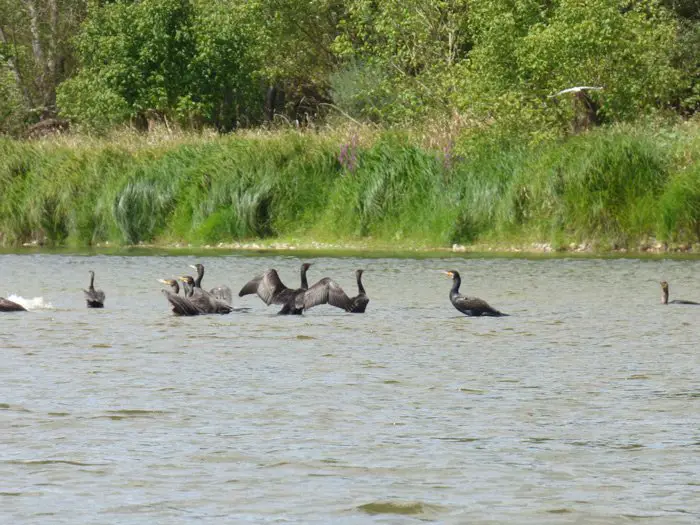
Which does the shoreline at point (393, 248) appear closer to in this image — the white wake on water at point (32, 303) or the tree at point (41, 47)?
the white wake on water at point (32, 303)

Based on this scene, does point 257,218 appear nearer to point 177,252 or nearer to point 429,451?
point 177,252

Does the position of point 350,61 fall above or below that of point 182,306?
above

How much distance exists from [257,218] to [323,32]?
2007cm

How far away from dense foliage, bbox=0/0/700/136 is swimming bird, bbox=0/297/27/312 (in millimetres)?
17373

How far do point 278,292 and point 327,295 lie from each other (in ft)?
3.28

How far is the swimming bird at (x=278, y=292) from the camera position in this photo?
20.8m

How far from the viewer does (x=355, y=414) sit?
11.9 m

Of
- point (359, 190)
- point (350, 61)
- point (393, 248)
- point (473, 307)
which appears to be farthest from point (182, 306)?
point (350, 61)

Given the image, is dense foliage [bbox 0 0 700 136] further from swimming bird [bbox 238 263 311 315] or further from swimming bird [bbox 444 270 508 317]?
swimming bird [bbox 444 270 508 317]

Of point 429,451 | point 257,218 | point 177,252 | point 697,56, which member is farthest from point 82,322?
point 697,56

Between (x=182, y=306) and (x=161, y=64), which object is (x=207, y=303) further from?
(x=161, y=64)

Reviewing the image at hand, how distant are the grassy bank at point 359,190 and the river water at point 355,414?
11210 millimetres

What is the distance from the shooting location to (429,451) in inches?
404

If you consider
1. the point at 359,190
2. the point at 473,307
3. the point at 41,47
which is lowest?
the point at 473,307
